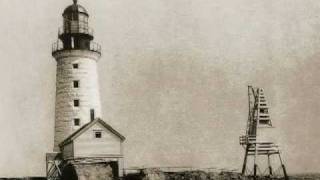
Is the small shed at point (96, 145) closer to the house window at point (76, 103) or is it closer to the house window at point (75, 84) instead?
the house window at point (76, 103)

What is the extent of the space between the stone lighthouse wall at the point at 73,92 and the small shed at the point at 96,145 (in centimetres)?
222

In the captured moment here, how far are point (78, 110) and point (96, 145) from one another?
12.6ft

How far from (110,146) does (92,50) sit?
772cm

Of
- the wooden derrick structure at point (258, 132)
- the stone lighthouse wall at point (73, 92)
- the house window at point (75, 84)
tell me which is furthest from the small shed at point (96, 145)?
the wooden derrick structure at point (258, 132)

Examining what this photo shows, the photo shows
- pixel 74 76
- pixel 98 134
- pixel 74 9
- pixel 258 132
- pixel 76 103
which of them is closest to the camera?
pixel 98 134

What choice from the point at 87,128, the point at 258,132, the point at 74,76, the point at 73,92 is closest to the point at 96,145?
the point at 87,128

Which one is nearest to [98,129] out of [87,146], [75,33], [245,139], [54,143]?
[87,146]

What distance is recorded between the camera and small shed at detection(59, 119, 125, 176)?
43844 mm

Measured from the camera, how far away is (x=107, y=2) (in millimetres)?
39938

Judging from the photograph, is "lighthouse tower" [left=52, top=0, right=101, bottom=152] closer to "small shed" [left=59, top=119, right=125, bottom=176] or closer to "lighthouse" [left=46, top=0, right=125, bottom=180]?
"lighthouse" [left=46, top=0, right=125, bottom=180]

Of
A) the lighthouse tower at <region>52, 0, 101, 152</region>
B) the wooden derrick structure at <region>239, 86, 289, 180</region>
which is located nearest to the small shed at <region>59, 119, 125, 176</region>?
the lighthouse tower at <region>52, 0, 101, 152</region>

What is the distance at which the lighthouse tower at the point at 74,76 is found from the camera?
1850 inches

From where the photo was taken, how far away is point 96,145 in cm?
4425

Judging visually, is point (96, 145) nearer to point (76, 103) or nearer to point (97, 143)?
point (97, 143)
